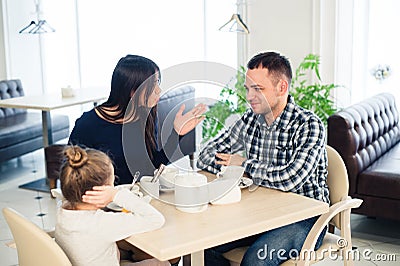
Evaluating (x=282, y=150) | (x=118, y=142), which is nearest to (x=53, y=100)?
(x=118, y=142)

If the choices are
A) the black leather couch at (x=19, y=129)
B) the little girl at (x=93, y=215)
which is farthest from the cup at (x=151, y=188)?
the black leather couch at (x=19, y=129)

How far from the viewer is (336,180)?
2.73 meters

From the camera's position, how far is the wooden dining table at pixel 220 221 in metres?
1.99

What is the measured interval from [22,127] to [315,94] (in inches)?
99.4

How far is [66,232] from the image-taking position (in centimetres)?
213

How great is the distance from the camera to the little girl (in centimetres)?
209

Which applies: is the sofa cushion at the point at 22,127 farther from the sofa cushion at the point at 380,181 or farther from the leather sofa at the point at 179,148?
the sofa cushion at the point at 380,181

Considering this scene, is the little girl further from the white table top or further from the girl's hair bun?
the white table top

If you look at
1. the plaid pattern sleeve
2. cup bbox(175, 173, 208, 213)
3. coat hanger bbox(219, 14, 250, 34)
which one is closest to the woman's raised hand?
the plaid pattern sleeve

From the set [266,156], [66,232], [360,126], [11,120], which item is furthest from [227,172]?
[11,120]

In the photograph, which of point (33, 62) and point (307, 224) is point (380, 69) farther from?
point (33, 62)

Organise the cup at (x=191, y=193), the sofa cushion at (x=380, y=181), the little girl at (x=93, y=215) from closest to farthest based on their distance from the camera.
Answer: the little girl at (x=93, y=215) < the cup at (x=191, y=193) < the sofa cushion at (x=380, y=181)

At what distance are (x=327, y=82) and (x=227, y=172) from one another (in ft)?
8.42

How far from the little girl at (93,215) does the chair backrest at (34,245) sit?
0.12m
